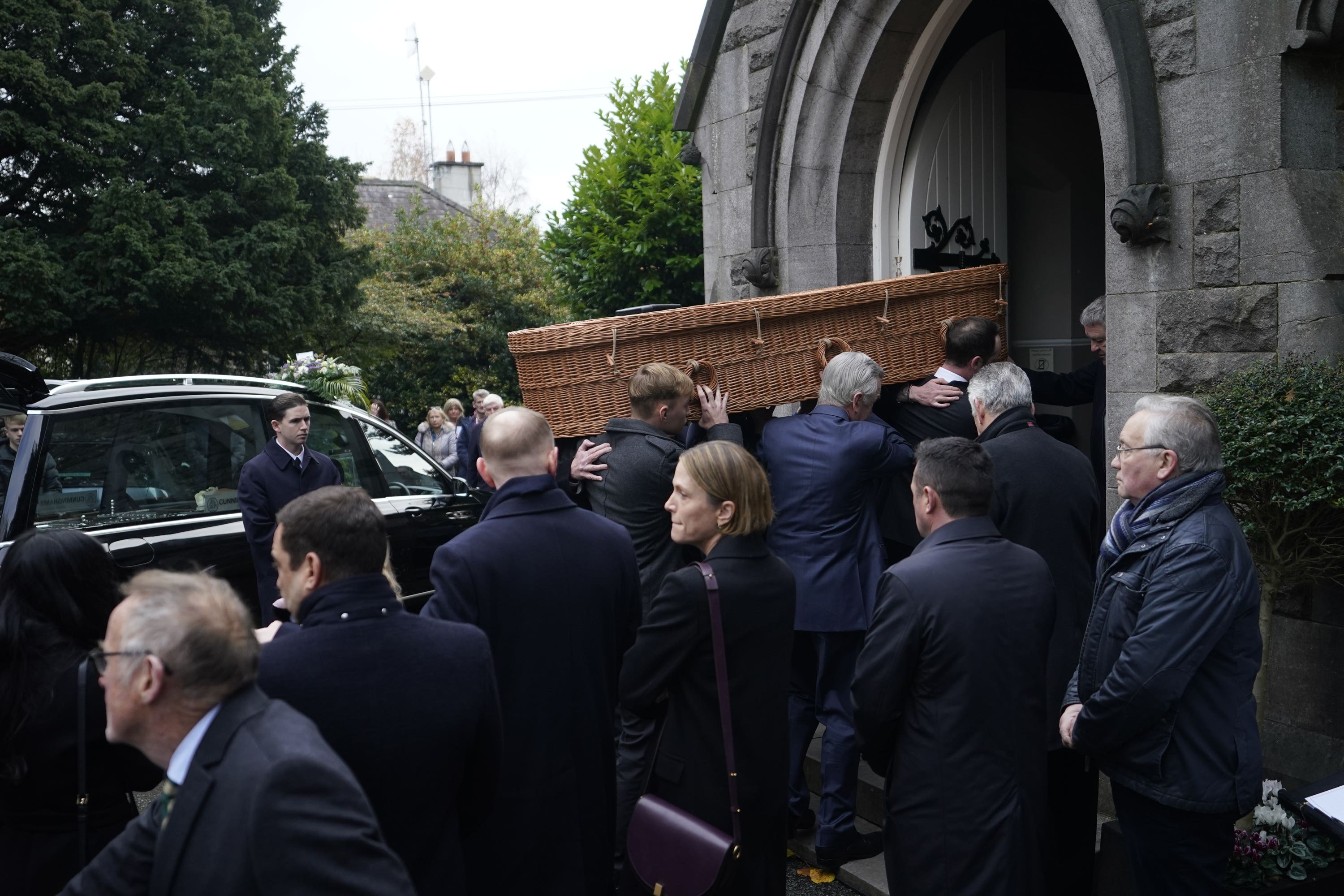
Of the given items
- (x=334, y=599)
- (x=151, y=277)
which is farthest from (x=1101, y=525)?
(x=151, y=277)

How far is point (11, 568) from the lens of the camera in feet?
9.14

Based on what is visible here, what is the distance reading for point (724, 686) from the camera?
3.08 metres

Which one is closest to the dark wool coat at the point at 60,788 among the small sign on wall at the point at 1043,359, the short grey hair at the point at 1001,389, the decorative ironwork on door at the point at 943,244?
the short grey hair at the point at 1001,389

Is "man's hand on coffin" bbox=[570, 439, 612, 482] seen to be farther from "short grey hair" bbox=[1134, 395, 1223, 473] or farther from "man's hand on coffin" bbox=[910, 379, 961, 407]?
"short grey hair" bbox=[1134, 395, 1223, 473]

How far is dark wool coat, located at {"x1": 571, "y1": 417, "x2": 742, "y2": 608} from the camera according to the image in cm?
435

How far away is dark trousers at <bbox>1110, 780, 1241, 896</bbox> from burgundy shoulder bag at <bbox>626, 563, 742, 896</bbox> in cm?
115

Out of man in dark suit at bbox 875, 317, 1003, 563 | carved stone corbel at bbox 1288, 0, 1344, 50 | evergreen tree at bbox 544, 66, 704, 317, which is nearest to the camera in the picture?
carved stone corbel at bbox 1288, 0, 1344, 50

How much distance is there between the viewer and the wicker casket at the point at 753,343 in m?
4.64

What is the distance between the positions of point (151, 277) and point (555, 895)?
1868 centimetres

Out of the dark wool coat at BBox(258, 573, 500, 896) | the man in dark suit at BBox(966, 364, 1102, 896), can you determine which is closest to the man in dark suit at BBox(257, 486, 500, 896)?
the dark wool coat at BBox(258, 573, 500, 896)

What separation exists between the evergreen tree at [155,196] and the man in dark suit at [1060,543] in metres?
18.2

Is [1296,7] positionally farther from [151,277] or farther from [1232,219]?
[151,277]

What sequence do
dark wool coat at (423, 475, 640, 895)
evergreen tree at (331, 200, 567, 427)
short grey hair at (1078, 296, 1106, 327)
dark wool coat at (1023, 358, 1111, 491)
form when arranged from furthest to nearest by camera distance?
1. evergreen tree at (331, 200, 567, 427)
2. dark wool coat at (1023, 358, 1111, 491)
3. short grey hair at (1078, 296, 1106, 327)
4. dark wool coat at (423, 475, 640, 895)

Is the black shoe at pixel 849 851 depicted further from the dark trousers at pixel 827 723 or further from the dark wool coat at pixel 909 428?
the dark wool coat at pixel 909 428
